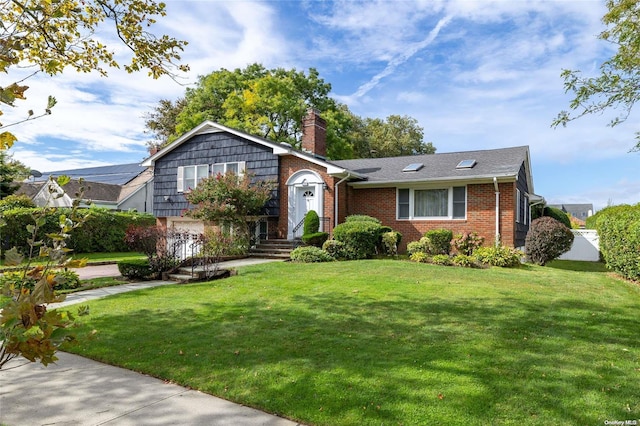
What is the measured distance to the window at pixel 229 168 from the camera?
1808 centimetres

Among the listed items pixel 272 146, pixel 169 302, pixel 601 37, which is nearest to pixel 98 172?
→ pixel 272 146

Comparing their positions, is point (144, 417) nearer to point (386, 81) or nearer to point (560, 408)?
point (560, 408)

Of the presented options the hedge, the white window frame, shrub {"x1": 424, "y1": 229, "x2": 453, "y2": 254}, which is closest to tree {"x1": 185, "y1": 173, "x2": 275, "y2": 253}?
the white window frame

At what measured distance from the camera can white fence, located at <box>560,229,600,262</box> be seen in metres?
19.9

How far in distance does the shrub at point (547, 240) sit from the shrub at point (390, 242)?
4583 mm

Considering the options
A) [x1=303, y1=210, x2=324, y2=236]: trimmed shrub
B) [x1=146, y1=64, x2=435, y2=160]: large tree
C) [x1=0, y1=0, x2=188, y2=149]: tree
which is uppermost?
[x1=146, y1=64, x2=435, y2=160]: large tree

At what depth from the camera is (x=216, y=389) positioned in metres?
3.90

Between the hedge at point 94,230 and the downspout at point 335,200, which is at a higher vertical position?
the downspout at point 335,200

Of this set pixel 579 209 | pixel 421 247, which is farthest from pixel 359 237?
pixel 579 209

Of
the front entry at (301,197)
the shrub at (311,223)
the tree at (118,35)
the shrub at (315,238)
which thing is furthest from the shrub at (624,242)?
the tree at (118,35)

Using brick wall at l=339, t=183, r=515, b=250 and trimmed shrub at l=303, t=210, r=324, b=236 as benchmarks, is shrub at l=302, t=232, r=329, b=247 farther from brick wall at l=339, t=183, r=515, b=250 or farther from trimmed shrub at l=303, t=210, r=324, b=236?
brick wall at l=339, t=183, r=515, b=250

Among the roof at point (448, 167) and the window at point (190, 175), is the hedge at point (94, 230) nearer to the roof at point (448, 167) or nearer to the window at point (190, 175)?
the window at point (190, 175)

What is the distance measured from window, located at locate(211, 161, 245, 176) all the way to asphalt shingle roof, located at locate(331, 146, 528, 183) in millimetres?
5513

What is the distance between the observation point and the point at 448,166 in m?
16.7
